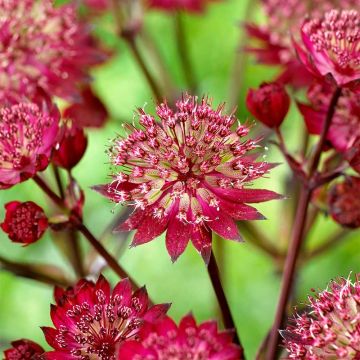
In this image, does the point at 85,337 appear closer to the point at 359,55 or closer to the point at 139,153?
the point at 139,153

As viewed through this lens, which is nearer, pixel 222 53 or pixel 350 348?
pixel 350 348

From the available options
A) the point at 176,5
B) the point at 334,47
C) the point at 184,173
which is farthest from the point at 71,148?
the point at 176,5

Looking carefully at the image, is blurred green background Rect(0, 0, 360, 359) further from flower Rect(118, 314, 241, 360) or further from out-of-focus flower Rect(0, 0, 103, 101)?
flower Rect(118, 314, 241, 360)

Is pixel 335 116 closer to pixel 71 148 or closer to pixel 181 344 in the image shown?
pixel 71 148

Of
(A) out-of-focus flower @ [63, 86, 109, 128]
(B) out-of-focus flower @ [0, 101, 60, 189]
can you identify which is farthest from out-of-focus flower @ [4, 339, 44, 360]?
(A) out-of-focus flower @ [63, 86, 109, 128]

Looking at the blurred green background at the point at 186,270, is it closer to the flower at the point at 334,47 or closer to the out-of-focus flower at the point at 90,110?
the out-of-focus flower at the point at 90,110

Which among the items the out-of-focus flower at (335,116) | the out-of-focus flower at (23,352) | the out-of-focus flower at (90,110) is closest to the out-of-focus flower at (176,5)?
the out-of-focus flower at (90,110)

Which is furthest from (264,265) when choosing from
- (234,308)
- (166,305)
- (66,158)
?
(166,305)
